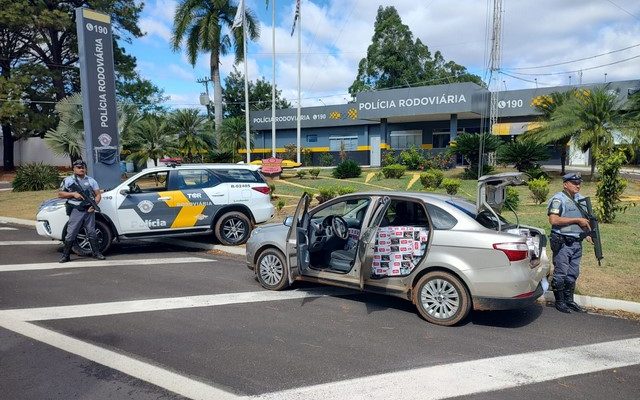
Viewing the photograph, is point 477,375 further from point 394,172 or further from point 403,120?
point 403,120

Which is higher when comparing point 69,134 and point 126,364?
point 69,134

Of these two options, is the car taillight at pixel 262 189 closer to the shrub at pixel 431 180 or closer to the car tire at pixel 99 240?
the car tire at pixel 99 240

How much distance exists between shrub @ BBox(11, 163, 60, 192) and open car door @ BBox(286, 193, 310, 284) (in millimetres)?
20218

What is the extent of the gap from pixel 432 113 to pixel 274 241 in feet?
89.1

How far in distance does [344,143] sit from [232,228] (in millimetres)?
32581

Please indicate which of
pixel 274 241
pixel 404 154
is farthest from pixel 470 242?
pixel 404 154

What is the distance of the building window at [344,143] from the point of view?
4138 cm

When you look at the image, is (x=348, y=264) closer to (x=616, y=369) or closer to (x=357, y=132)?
(x=616, y=369)

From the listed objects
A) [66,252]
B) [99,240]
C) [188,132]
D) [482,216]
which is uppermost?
[188,132]

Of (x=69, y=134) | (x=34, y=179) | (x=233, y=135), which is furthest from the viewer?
(x=233, y=135)

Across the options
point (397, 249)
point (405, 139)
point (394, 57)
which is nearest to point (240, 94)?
point (394, 57)

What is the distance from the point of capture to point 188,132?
23.8 m

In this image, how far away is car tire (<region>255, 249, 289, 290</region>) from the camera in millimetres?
6559

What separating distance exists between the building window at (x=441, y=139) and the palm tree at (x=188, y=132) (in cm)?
1958
